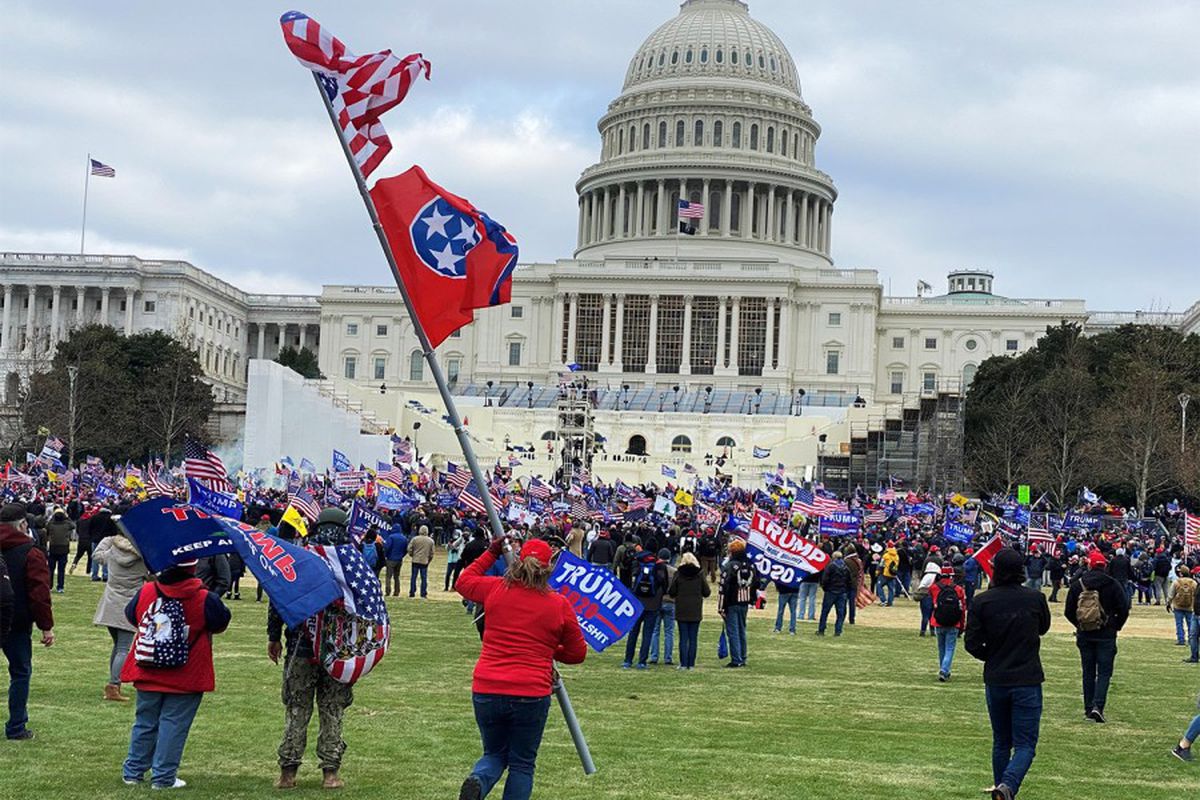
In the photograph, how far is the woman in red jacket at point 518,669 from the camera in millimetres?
10305

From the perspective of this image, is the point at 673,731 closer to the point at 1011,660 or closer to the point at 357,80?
the point at 1011,660

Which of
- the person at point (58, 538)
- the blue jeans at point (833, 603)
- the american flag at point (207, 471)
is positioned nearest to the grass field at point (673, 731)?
the blue jeans at point (833, 603)

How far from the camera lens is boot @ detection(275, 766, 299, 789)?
11930mm

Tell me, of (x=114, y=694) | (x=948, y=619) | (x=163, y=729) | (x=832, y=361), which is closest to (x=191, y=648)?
(x=163, y=729)

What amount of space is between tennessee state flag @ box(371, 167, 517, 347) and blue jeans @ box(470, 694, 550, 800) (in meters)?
2.93

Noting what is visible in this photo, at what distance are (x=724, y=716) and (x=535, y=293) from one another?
364 feet

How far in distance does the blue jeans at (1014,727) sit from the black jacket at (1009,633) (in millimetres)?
82

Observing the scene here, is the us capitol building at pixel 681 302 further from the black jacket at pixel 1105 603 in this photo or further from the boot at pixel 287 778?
the boot at pixel 287 778

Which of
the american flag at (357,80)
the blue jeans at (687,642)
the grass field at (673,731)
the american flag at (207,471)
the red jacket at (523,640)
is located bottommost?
the grass field at (673,731)

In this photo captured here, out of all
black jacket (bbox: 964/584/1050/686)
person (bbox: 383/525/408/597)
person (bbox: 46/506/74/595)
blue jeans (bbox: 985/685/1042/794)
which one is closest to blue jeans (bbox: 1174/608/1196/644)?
person (bbox: 383/525/408/597)

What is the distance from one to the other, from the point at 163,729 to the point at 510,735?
2.75 meters

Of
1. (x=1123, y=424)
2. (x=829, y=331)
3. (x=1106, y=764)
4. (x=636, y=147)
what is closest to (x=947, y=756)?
(x=1106, y=764)

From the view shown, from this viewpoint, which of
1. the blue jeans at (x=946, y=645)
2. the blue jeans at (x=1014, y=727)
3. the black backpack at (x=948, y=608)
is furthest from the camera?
the blue jeans at (x=946, y=645)

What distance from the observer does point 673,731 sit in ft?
51.4
